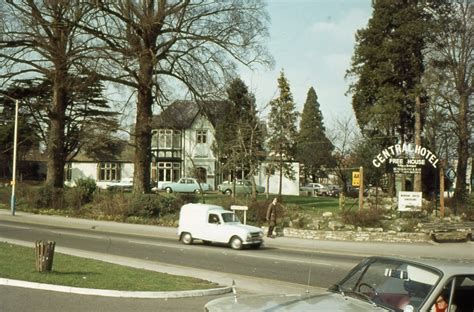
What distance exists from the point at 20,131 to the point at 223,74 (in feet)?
101

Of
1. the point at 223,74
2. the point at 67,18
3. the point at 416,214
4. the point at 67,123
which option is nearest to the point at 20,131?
the point at 67,123

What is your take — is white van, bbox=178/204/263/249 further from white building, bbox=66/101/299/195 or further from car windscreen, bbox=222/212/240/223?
white building, bbox=66/101/299/195

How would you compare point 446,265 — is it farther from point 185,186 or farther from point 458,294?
point 185,186

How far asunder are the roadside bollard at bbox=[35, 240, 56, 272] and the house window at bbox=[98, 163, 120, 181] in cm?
6780

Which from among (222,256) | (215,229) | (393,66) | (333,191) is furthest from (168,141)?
(222,256)

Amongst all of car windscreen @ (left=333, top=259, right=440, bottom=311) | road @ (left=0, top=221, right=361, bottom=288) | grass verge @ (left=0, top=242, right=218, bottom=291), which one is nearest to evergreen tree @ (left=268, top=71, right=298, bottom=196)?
road @ (left=0, top=221, right=361, bottom=288)

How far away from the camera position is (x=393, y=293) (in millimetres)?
5516

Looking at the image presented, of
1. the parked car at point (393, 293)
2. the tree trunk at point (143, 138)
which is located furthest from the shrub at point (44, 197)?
the parked car at point (393, 293)

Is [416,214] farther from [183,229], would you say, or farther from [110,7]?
[110,7]

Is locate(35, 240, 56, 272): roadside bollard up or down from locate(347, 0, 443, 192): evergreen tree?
down

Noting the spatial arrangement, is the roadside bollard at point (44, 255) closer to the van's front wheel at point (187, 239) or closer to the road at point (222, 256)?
the road at point (222, 256)

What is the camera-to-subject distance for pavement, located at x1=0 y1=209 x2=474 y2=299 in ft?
38.1

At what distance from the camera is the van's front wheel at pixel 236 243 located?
79.4 ft

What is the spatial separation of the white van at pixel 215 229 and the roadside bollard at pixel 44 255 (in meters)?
11.9
